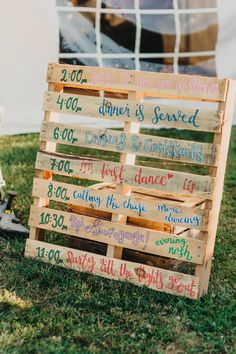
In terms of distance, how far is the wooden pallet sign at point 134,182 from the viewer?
407 cm

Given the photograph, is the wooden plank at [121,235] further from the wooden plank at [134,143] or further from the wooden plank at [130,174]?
the wooden plank at [134,143]

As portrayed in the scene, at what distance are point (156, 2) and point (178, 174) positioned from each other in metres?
4.81

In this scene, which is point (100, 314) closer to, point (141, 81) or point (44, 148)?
point (44, 148)

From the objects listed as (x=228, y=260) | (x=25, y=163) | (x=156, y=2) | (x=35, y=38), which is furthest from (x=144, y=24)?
(x=228, y=260)

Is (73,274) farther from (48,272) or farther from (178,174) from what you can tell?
(178,174)

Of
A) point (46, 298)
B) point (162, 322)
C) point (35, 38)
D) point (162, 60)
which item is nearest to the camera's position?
point (162, 322)

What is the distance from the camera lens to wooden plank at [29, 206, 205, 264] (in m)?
4.12

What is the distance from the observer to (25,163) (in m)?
7.15

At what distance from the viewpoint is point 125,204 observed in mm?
4293

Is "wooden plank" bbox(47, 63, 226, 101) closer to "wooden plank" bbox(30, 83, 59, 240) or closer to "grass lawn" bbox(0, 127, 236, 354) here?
"wooden plank" bbox(30, 83, 59, 240)

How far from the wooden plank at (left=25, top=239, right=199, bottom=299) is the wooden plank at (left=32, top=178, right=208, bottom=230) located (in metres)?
0.32

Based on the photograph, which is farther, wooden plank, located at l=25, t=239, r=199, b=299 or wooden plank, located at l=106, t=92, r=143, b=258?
wooden plank, located at l=106, t=92, r=143, b=258

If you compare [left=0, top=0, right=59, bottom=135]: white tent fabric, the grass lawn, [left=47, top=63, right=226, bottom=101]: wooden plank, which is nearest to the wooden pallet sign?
[left=47, top=63, right=226, bottom=101]: wooden plank

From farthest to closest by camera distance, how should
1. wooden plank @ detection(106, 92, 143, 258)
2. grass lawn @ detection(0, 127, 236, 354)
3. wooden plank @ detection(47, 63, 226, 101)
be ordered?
wooden plank @ detection(106, 92, 143, 258), wooden plank @ detection(47, 63, 226, 101), grass lawn @ detection(0, 127, 236, 354)
